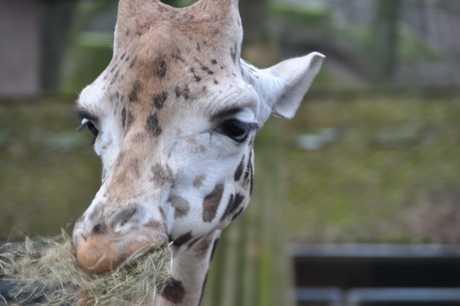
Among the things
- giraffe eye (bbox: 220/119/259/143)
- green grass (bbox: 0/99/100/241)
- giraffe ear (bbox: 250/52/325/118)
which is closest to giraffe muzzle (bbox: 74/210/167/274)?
giraffe eye (bbox: 220/119/259/143)

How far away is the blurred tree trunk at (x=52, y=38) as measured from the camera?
14258 mm

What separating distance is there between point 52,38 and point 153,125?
42.5ft

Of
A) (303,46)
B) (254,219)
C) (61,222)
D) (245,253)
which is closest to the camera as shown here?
(245,253)

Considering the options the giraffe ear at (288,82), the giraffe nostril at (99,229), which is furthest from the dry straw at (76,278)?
the giraffe ear at (288,82)

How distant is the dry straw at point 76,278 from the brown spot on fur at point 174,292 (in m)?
0.73

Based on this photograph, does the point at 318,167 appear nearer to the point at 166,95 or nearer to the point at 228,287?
the point at 228,287

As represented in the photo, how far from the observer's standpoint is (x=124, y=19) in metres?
2.95

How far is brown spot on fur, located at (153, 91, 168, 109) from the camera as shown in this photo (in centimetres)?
254

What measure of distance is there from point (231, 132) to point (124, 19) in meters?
0.86

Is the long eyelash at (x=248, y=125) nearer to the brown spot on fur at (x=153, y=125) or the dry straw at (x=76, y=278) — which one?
the brown spot on fur at (x=153, y=125)

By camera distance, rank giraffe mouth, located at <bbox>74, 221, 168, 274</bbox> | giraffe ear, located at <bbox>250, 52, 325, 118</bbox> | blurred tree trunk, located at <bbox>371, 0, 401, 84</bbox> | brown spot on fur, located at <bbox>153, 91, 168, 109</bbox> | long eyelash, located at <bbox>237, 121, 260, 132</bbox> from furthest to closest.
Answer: blurred tree trunk, located at <bbox>371, 0, 401, 84</bbox>, giraffe ear, located at <bbox>250, 52, 325, 118</bbox>, long eyelash, located at <bbox>237, 121, 260, 132</bbox>, brown spot on fur, located at <bbox>153, 91, 168, 109</bbox>, giraffe mouth, located at <bbox>74, 221, 168, 274</bbox>

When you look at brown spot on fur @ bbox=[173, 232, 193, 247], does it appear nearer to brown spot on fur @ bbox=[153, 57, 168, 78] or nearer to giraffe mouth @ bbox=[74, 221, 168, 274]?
giraffe mouth @ bbox=[74, 221, 168, 274]

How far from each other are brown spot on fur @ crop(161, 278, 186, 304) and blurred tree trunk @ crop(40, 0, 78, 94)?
12.1 m

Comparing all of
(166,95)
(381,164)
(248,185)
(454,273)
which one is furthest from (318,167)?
(166,95)
